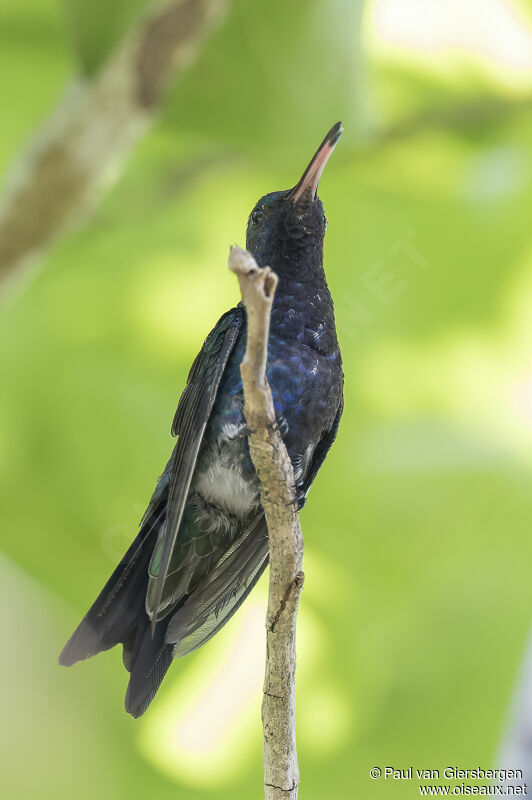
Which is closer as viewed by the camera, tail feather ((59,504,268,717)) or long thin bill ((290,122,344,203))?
long thin bill ((290,122,344,203))

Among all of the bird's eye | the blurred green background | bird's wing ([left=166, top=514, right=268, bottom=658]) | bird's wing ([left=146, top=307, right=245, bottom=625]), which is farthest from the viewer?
the blurred green background

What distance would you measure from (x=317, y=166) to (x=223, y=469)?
632 mm

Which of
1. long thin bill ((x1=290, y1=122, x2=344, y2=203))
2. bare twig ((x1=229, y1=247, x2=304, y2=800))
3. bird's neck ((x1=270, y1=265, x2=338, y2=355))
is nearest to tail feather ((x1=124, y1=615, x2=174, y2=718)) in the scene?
bare twig ((x1=229, y1=247, x2=304, y2=800))

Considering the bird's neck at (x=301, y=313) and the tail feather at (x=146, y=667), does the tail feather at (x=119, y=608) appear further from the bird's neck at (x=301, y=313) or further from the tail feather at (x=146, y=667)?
the bird's neck at (x=301, y=313)

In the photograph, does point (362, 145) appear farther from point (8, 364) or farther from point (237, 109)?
point (8, 364)

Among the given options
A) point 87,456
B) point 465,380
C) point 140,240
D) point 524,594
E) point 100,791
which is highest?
point 140,240

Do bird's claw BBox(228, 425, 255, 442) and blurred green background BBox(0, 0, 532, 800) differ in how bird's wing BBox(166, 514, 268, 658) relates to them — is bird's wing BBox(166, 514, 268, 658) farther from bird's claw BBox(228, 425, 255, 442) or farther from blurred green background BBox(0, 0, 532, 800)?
blurred green background BBox(0, 0, 532, 800)

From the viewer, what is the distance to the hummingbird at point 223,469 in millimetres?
1339

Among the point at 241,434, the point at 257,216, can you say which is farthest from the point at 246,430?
the point at 257,216

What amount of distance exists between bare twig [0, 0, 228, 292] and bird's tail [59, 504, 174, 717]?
92cm

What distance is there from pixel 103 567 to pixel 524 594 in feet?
4.26

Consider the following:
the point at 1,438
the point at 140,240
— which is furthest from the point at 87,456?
the point at 140,240

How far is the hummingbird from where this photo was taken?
1.34 metres

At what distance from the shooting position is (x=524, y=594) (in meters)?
2.39
